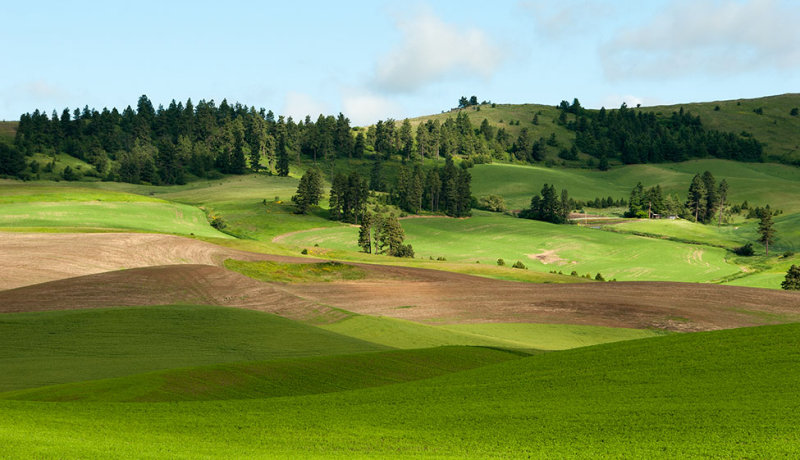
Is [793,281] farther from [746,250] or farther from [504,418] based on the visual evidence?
[504,418]

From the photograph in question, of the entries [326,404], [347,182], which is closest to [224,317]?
[326,404]

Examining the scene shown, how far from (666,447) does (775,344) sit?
15.2 metres

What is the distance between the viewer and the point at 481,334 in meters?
58.3

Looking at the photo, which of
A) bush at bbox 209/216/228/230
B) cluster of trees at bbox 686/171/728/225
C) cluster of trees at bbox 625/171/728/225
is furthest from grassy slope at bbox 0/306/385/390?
cluster of trees at bbox 686/171/728/225

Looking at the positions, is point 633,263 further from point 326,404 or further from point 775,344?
point 326,404

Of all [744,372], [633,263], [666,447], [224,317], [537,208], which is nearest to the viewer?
[666,447]

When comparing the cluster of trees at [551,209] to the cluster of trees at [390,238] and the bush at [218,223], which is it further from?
the bush at [218,223]

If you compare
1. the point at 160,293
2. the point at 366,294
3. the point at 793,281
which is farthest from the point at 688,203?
the point at 160,293

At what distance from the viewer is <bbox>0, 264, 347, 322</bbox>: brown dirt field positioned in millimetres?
56219

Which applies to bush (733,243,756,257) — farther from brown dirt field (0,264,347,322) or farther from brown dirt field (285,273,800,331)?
brown dirt field (0,264,347,322)

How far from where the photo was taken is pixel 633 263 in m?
128

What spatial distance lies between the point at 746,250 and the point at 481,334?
3989 inches

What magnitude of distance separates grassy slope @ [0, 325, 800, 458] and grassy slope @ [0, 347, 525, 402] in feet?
→ 11.0

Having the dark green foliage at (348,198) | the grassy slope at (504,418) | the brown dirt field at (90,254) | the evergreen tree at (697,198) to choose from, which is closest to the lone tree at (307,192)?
the dark green foliage at (348,198)
